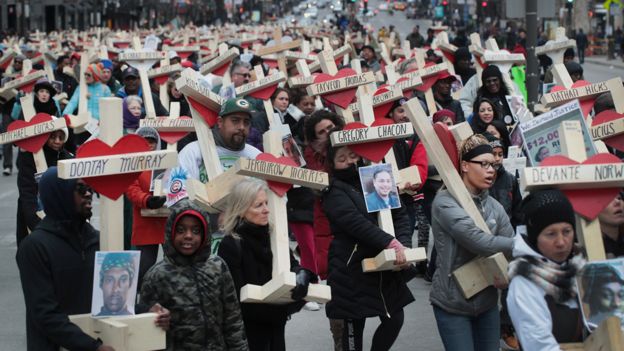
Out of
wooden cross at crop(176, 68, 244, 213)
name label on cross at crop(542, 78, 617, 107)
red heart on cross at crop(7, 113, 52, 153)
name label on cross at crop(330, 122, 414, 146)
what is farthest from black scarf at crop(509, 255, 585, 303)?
red heart on cross at crop(7, 113, 52, 153)

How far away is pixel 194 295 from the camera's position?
231 inches

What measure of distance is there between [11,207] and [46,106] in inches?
107

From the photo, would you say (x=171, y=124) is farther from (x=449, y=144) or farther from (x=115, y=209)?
(x=115, y=209)

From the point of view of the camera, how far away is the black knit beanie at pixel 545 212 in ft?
16.7

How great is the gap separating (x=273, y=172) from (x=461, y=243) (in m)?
1.01

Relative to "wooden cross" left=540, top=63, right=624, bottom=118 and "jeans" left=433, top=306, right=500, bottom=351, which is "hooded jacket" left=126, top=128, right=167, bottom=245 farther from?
"wooden cross" left=540, top=63, right=624, bottom=118

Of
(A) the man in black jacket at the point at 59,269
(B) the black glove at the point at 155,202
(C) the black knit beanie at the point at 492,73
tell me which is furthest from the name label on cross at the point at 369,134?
(C) the black knit beanie at the point at 492,73

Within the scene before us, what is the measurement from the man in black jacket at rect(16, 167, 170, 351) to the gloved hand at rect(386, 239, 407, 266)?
194cm

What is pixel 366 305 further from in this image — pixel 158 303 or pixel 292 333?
pixel 292 333

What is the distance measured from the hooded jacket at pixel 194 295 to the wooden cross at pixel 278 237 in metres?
0.42

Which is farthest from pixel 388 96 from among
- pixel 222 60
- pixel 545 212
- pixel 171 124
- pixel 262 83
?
pixel 545 212

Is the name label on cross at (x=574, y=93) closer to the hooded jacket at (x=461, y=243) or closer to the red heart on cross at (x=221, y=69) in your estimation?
the hooded jacket at (x=461, y=243)

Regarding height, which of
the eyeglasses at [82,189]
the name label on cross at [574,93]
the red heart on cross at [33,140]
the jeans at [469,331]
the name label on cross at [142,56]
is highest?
the name label on cross at [142,56]

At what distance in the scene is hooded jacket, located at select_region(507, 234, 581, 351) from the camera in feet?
16.2
